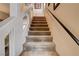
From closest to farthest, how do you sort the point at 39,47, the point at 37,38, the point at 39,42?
the point at 39,47 < the point at 39,42 < the point at 37,38

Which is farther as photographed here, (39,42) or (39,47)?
(39,42)

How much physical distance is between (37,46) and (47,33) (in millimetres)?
1151

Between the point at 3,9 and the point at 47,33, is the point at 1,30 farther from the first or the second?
the point at 47,33

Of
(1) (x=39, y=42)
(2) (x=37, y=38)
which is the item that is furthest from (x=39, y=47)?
(2) (x=37, y=38)

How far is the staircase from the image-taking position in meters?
4.80

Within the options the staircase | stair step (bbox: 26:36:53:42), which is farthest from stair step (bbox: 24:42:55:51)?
stair step (bbox: 26:36:53:42)

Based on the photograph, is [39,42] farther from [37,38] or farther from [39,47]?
[39,47]

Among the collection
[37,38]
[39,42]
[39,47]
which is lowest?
[39,47]

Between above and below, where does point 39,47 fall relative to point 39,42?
below

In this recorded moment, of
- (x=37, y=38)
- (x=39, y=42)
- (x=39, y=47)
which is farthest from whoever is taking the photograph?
(x=37, y=38)

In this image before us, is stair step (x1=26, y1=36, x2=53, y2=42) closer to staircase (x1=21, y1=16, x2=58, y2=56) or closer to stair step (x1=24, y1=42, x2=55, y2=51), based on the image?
staircase (x1=21, y1=16, x2=58, y2=56)

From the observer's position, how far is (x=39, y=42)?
539 cm

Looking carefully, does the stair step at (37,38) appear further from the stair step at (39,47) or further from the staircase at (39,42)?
the stair step at (39,47)

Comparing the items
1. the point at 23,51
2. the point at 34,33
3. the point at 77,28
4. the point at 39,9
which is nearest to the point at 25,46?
the point at 23,51
